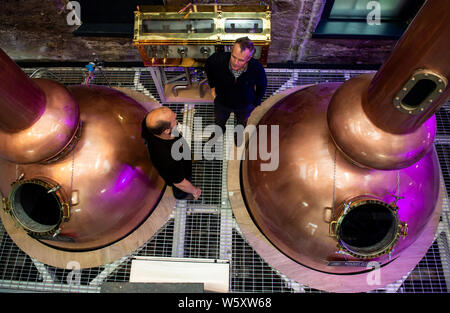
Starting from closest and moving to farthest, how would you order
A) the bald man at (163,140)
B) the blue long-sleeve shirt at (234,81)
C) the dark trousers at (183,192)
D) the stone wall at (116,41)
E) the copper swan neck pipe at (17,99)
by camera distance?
the copper swan neck pipe at (17,99)
the bald man at (163,140)
the blue long-sleeve shirt at (234,81)
the dark trousers at (183,192)
the stone wall at (116,41)

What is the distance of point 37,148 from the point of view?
2.22 metres

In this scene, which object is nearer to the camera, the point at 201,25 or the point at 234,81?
the point at 234,81

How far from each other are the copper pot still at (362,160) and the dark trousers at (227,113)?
0.86 metres

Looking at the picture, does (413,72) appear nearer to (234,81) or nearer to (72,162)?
(234,81)

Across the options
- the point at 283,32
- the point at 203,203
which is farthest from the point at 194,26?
the point at 203,203

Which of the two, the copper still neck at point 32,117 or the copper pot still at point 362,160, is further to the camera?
the copper still neck at point 32,117

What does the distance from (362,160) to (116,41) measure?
4042 millimetres

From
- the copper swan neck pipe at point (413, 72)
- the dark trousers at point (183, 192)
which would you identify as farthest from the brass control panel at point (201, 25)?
the copper swan neck pipe at point (413, 72)

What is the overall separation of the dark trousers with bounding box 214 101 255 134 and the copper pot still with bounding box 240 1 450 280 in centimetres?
86

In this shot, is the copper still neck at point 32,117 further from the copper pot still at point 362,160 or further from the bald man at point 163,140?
the copper pot still at point 362,160

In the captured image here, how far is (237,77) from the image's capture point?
10.7 ft

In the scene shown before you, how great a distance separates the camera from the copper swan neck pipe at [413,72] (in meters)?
1.40

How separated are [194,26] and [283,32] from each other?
1.44 m

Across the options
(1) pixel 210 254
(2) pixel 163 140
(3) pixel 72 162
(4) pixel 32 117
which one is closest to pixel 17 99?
(4) pixel 32 117
